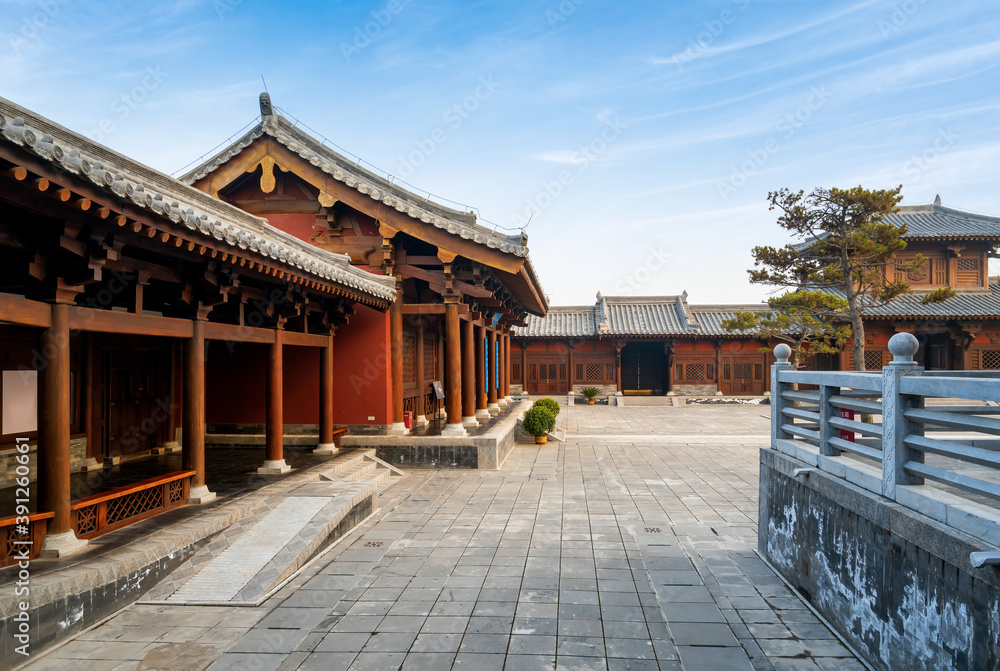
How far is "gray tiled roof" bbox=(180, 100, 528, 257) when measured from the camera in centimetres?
1152

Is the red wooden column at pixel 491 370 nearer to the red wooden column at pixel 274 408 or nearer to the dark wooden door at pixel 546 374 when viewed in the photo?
the dark wooden door at pixel 546 374

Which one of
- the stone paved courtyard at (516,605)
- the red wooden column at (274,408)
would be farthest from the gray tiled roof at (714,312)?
the red wooden column at (274,408)

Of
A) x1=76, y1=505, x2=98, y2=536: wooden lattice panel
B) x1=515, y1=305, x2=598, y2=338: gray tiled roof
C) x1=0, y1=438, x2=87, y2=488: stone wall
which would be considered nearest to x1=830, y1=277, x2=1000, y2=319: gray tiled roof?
x1=515, y1=305, x2=598, y2=338: gray tiled roof

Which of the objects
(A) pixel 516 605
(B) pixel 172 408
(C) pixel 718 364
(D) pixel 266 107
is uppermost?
(D) pixel 266 107

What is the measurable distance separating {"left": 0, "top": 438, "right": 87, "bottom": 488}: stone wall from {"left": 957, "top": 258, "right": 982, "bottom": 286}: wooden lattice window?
31997 mm

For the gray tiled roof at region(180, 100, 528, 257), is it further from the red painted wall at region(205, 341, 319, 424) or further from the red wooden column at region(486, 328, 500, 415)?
the red wooden column at region(486, 328, 500, 415)

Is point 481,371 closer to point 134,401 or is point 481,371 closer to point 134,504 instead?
point 134,401

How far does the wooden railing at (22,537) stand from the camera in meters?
4.71

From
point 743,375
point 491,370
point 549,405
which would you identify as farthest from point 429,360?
point 743,375

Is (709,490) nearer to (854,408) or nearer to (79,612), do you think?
(854,408)

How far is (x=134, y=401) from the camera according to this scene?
10.1 m

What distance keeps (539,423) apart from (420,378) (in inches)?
137

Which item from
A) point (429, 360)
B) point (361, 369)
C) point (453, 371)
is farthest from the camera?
point (429, 360)

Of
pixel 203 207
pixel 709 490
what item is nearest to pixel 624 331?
pixel 709 490
